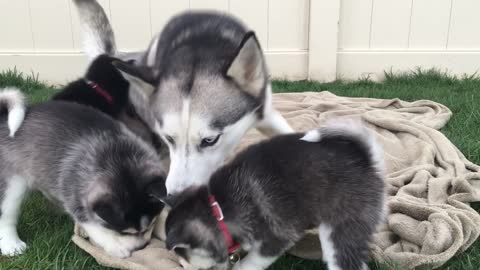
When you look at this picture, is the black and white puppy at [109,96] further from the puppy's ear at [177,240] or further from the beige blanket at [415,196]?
the puppy's ear at [177,240]

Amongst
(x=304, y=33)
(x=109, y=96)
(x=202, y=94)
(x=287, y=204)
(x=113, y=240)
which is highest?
(x=304, y=33)

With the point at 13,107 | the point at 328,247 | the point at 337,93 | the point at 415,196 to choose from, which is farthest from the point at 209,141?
the point at 337,93

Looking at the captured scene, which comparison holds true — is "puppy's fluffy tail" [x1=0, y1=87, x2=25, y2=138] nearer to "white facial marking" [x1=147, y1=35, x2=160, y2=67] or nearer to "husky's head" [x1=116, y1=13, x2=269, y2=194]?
"husky's head" [x1=116, y1=13, x2=269, y2=194]

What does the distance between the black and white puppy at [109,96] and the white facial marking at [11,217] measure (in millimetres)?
840

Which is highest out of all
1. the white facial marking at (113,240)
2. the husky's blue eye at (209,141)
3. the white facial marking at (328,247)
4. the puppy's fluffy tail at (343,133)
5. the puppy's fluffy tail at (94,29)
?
the puppy's fluffy tail at (94,29)

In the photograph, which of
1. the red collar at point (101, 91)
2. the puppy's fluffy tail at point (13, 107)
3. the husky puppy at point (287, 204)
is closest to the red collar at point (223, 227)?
the husky puppy at point (287, 204)

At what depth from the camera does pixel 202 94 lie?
2627 mm

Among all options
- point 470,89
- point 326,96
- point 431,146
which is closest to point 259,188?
point 431,146

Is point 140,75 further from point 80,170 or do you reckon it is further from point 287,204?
point 287,204

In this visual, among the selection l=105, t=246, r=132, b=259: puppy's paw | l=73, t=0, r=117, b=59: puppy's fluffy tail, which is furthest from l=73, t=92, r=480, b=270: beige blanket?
l=73, t=0, r=117, b=59: puppy's fluffy tail

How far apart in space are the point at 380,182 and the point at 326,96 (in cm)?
276

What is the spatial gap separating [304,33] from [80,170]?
168 inches

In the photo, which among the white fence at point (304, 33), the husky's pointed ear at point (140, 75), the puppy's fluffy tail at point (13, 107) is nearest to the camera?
the husky's pointed ear at point (140, 75)

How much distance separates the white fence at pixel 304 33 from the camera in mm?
6211
